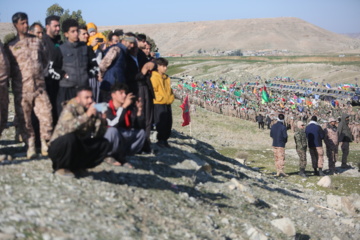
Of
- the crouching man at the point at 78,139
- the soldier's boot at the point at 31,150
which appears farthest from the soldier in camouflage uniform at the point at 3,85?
the crouching man at the point at 78,139

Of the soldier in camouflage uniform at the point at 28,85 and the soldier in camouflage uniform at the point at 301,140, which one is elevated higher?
the soldier in camouflage uniform at the point at 28,85

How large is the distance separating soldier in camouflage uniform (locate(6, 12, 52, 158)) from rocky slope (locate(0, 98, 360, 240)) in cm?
42

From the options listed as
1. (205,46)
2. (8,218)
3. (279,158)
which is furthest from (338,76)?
(205,46)

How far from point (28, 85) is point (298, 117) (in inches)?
1100

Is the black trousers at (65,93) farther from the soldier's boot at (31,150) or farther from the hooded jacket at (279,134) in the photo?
the hooded jacket at (279,134)

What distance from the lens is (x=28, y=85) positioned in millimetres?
7156

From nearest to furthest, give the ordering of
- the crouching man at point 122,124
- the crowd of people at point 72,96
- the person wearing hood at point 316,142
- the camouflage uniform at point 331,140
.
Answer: the crowd of people at point 72,96 < the crouching man at point 122,124 < the person wearing hood at point 316,142 < the camouflage uniform at point 331,140

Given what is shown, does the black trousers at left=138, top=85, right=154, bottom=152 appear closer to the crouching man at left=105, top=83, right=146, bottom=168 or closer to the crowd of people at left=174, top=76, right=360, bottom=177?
the crouching man at left=105, top=83, right=146, bottom=168

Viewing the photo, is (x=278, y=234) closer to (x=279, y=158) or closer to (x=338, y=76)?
(x=279, y=158)

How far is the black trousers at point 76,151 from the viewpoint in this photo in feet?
19.1

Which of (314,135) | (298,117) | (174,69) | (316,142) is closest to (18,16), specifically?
(314,135)

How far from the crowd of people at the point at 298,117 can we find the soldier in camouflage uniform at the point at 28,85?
7.37 metres

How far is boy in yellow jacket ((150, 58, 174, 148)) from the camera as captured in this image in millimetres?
9008

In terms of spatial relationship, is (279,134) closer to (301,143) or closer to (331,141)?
(301,143)
